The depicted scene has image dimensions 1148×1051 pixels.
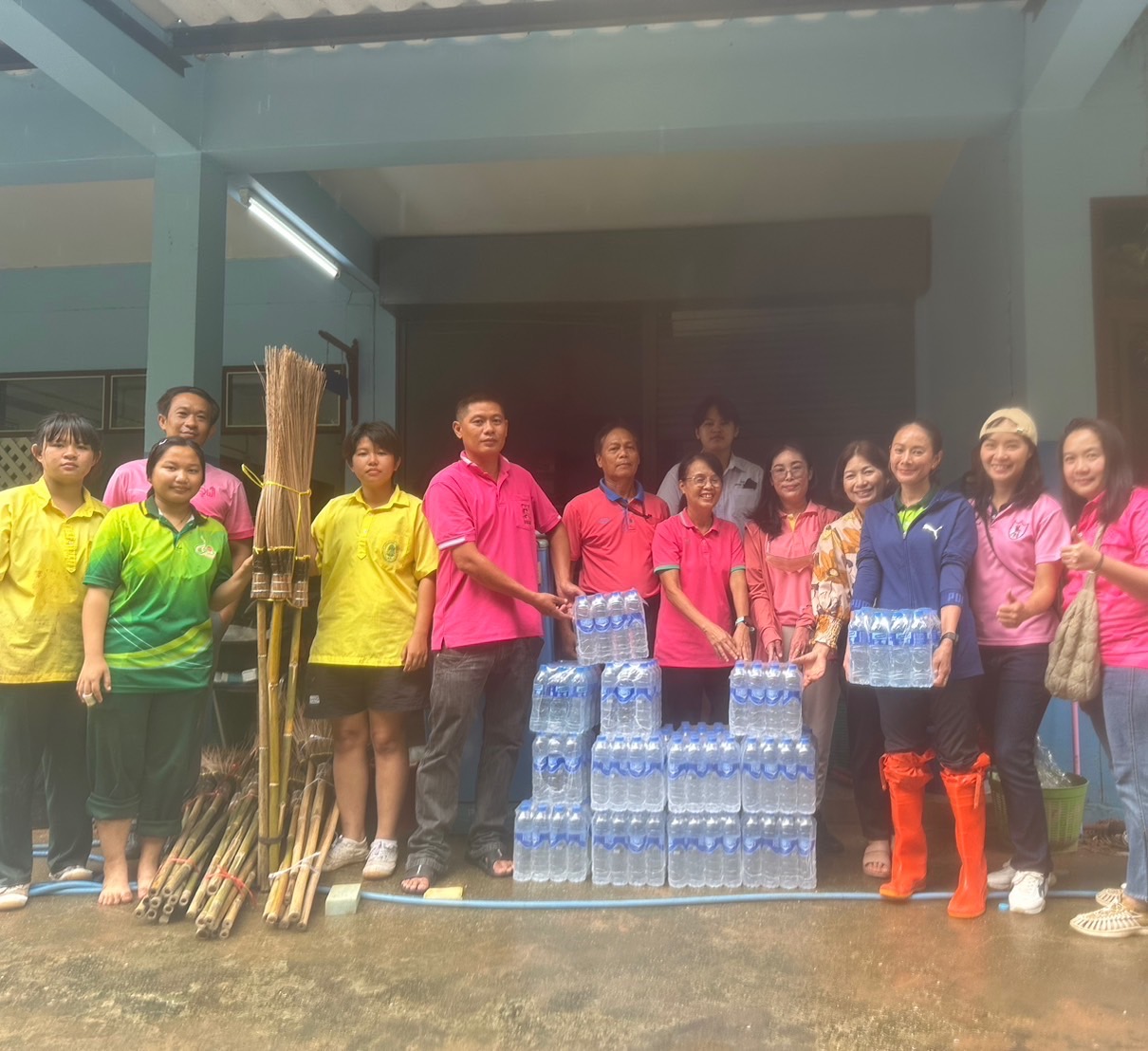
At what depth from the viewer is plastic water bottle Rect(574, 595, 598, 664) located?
3.72 meters

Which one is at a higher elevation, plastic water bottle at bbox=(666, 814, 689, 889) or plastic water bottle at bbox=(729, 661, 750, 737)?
plastic water bottle at bbox=(729, 661, 750, 737)

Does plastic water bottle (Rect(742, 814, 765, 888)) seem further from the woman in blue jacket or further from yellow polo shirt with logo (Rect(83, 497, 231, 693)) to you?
yellow polo shirt with logo (Rect(83, 497, 231, 693))

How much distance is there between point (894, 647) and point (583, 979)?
4.86 ft

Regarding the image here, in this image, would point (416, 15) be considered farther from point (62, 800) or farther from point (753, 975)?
point (753, 975)

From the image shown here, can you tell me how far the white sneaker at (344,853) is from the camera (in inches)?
141

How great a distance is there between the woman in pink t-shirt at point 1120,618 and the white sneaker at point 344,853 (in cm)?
255

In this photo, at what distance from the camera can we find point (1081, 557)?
2.83 meters

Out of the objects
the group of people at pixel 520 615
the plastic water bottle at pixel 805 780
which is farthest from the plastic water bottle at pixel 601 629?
the plastic water bottle at pixel 805 780

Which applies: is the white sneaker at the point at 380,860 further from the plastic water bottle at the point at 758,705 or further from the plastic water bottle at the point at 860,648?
the plastic water bottle at the point at 860,648

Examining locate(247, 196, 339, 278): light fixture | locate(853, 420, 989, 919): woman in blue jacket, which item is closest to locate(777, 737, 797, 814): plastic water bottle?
locate(853, 420, 989, 919): woman in blue jacket

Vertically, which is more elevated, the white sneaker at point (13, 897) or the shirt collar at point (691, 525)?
the shirt collar at point (691, 525)

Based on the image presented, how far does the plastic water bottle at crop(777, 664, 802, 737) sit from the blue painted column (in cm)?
332

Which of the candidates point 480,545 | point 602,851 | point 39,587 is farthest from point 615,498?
point 39,587

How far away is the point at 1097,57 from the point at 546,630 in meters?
3.50
